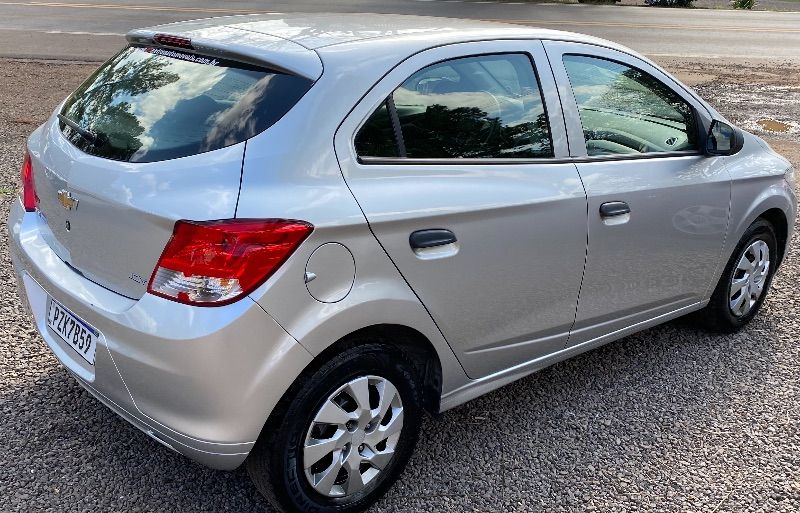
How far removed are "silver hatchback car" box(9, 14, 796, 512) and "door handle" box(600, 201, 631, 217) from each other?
1 centimetres

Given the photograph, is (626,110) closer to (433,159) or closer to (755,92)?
(433,159)

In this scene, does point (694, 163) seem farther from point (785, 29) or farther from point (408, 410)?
point (785, 29)

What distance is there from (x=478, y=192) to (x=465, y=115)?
0.32 m

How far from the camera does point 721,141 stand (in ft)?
12.5

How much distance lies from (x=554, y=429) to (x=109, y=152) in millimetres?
2147

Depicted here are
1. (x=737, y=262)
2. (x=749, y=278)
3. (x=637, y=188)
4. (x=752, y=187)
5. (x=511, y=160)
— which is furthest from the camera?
(x=749, y=278)

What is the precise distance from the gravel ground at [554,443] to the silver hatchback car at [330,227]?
31 cm

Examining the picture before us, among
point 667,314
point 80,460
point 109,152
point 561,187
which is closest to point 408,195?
point 561,187

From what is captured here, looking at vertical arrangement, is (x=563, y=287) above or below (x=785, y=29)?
above

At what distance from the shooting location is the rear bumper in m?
2.31

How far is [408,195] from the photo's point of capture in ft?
8.74

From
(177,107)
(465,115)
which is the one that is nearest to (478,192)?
(465,115)

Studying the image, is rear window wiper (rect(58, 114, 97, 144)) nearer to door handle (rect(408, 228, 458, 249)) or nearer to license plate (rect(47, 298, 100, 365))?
license plate (rect(47, 298, 100, 365))

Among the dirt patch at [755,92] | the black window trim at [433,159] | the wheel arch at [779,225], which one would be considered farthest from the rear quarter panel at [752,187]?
the dirt patch at [755,92]
